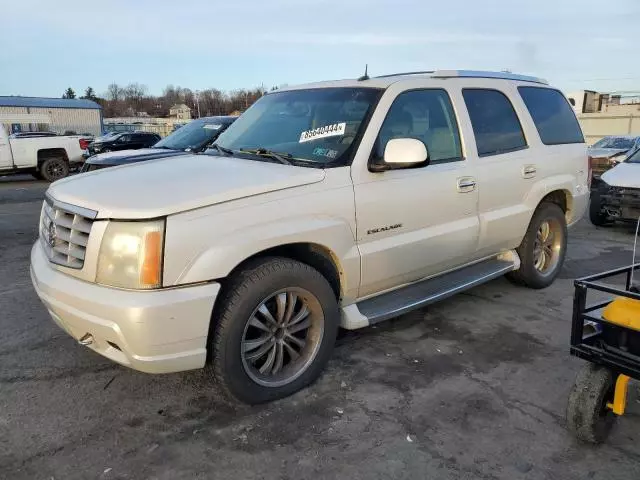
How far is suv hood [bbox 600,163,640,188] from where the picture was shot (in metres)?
8.17

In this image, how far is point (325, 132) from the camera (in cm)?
371

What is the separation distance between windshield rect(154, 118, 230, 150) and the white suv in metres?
4.48

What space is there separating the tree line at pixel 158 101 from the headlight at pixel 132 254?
275ft

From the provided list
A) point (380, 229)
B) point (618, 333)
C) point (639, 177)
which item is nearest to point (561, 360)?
point (618, 333)

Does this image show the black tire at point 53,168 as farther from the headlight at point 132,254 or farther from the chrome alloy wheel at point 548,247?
the headlight at point 132,254

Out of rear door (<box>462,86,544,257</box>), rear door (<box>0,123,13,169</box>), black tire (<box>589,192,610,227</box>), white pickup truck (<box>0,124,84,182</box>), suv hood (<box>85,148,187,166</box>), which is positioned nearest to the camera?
rear door (<box>462,86,544,257</box>)

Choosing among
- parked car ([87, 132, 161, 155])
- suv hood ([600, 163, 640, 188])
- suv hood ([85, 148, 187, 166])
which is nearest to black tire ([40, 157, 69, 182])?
parked car ([87, 132, 161, 155])

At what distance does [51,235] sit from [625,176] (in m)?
8.24

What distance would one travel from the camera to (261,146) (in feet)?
13.1

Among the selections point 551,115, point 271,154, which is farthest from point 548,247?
point 271,154

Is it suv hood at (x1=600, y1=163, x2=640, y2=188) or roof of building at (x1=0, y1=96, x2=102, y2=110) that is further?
roof of building at (x1=0, y1=96, x2=102, y2=110)

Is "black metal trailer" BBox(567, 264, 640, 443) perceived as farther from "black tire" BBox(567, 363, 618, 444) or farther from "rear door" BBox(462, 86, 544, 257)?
"rear door" BBox(462, 86, 544, 257)

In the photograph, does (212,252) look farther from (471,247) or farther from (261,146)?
(471,247)

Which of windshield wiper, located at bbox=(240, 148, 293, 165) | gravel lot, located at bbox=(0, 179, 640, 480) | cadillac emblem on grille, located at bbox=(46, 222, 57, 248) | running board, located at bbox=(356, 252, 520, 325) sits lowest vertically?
gravel lot, located at bbox=(0, 179, 640, 480)
